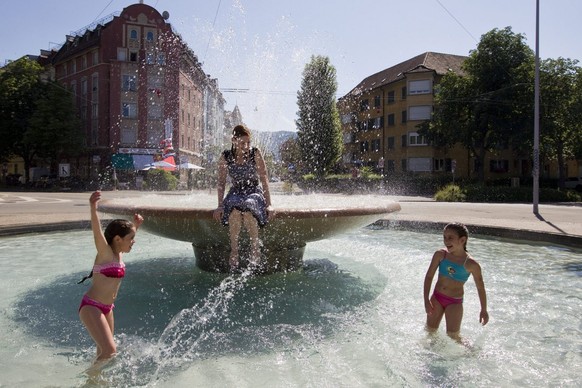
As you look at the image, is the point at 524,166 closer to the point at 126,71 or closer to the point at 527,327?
the point at 126,71

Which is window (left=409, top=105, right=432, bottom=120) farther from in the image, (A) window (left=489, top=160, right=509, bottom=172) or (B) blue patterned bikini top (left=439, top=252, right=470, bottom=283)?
(B) blue patterned bikini top (left=439, top=252, right=470, bottom=283)

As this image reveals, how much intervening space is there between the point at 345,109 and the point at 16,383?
61531 mm

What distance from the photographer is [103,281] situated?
3.43m

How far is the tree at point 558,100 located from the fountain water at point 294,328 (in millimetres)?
32220

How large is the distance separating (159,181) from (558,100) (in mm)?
34021

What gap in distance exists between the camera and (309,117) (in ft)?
179

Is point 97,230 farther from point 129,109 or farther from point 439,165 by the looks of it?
point 439,165

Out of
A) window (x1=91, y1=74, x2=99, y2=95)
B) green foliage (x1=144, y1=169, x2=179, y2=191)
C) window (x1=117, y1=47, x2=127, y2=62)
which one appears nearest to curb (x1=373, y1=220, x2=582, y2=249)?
green foliage (x1=144, y1=169, x2=179, y2=191)

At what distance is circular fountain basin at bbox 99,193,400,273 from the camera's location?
548 cm

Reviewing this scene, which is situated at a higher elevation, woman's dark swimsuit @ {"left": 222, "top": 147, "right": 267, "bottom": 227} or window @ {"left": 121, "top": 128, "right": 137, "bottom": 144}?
window @ {"left": 121, "top": 128, "right": 137, "bottom": 144}

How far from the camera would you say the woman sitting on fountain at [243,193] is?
515 cm

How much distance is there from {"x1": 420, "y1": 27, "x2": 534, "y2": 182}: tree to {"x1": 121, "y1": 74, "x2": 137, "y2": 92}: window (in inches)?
1155

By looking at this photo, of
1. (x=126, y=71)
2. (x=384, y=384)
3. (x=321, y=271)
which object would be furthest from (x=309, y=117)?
(x=384, y=384)

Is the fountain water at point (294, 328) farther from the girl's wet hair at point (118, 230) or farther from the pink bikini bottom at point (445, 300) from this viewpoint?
the girl's wet hair at point (118, 230)
